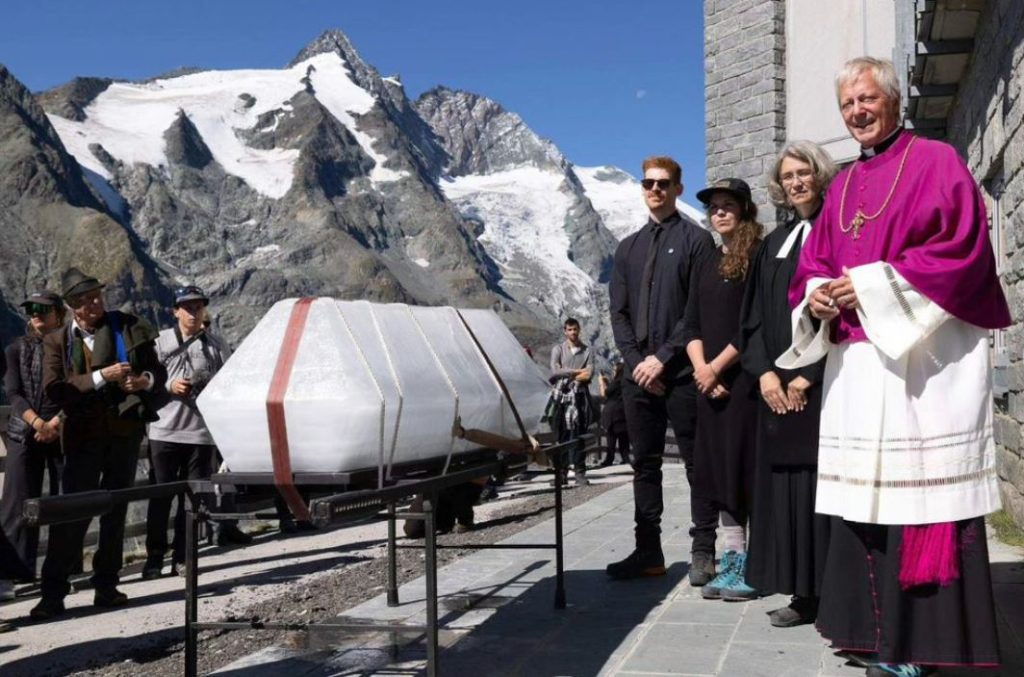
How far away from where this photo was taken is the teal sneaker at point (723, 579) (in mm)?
5641

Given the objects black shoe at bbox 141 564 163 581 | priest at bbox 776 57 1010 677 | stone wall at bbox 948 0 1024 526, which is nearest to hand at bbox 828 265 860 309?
priest at bbox 776 57 1010 677

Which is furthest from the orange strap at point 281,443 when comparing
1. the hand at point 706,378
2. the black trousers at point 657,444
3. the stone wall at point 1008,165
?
the stone wall at point 1008,165

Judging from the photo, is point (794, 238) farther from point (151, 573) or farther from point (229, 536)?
point (229, 536)

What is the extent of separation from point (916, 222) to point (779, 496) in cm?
143

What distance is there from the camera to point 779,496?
485 cm

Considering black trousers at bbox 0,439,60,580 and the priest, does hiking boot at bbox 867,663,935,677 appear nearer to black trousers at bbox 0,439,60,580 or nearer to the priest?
the priest

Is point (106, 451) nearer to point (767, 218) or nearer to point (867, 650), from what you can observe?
point (867, 650)

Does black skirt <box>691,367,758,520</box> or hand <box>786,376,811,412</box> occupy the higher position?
hand <box>786,376,811,412</box>

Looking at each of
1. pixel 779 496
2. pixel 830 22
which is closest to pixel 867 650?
pixel 779 496

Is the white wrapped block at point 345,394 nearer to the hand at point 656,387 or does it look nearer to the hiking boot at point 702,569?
the hand at point 656,387

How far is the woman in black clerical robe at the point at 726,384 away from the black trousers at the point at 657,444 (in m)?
0.16

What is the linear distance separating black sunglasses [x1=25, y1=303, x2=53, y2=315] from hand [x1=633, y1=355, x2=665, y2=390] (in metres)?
3.84

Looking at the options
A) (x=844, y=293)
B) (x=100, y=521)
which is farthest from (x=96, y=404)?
(x=844, y=293)

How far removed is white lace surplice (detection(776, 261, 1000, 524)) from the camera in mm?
3842
